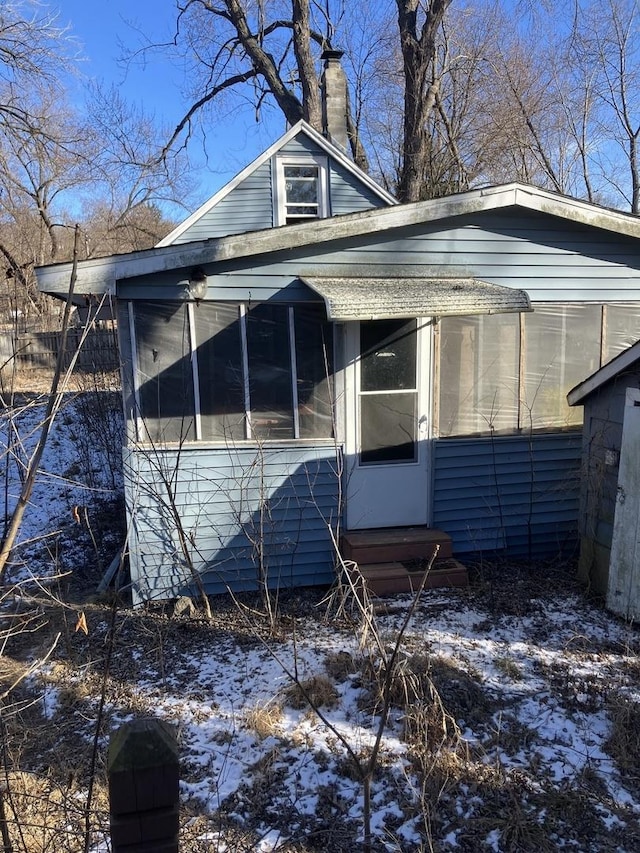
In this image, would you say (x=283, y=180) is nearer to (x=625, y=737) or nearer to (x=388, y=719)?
(x=388, y=719)

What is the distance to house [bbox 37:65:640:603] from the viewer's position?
5.12m

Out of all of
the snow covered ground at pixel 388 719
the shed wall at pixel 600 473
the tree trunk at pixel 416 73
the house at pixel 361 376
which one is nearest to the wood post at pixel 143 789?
the snow covered ground at pixel 388 719

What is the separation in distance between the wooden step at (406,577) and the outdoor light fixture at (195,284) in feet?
9.42

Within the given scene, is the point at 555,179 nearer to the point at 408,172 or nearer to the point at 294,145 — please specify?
the point at 408,172

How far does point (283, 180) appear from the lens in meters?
9.79

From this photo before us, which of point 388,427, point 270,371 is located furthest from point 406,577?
point 270,371

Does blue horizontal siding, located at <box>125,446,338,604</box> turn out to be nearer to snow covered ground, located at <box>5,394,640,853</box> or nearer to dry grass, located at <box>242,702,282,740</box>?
snow covered ground, located at <box>5,394,640,853</box>

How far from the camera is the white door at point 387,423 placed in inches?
219

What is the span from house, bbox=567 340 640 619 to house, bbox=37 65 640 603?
0.82m

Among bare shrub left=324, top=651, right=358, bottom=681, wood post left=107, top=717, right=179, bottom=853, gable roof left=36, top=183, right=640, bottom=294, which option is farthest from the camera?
gable roof left=36, top=183, right=640, bottom=294

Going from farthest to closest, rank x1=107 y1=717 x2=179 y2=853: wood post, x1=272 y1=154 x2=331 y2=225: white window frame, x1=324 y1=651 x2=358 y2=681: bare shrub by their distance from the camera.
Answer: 1. x1=272 y1=154 x2=331 y2=225: white window frame
2. x1=324 y1=651 x2=358 y2=681: bare shrub
3. x1=107 y1=717 x2=179 y2=853: wood post

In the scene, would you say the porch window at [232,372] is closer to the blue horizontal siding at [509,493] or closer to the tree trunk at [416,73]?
the blue horizontal siding at [509,493]

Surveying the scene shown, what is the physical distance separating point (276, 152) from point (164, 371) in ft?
19.5

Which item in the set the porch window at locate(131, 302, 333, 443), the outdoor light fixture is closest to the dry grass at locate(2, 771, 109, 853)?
the porch window at locate(131, 302, 333, 443)
